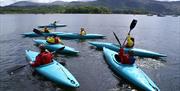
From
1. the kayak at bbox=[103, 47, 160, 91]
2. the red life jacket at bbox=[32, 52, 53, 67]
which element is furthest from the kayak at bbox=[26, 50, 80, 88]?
the kayak at bbox=[103, 47, 160, 91]

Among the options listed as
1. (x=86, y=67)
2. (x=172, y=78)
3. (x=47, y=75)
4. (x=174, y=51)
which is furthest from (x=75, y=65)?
(x=174, y=51)

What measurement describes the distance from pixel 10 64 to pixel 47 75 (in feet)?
23.4

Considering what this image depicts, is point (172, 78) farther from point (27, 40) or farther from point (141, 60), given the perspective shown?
point (27, 40)

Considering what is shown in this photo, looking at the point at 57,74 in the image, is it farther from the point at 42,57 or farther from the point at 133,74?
the point at 133,74

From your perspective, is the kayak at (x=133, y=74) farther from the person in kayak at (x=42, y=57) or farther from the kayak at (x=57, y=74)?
the person in kayak at (x=42, y=57)

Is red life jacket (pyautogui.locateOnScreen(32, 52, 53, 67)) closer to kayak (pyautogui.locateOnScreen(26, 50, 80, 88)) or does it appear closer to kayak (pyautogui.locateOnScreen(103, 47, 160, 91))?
kayak (pyautogui.locateOnScreen(26, 50, 80, 88))

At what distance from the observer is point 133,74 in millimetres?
20078

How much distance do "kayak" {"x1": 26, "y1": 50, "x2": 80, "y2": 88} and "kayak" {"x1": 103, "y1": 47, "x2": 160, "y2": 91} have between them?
3.99 m

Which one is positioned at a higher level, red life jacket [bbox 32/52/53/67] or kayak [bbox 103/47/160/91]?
red life jacket [bbox 32/52/53/67]

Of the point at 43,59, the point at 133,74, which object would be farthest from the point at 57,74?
the point at 133,74

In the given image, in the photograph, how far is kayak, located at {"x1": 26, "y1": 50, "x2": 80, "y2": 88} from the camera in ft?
60.6

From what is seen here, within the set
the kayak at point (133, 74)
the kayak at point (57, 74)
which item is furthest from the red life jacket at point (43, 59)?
the kayak at point (133, 74)

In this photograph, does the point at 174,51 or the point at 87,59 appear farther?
the point at 174,51

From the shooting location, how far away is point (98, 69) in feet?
80.1
